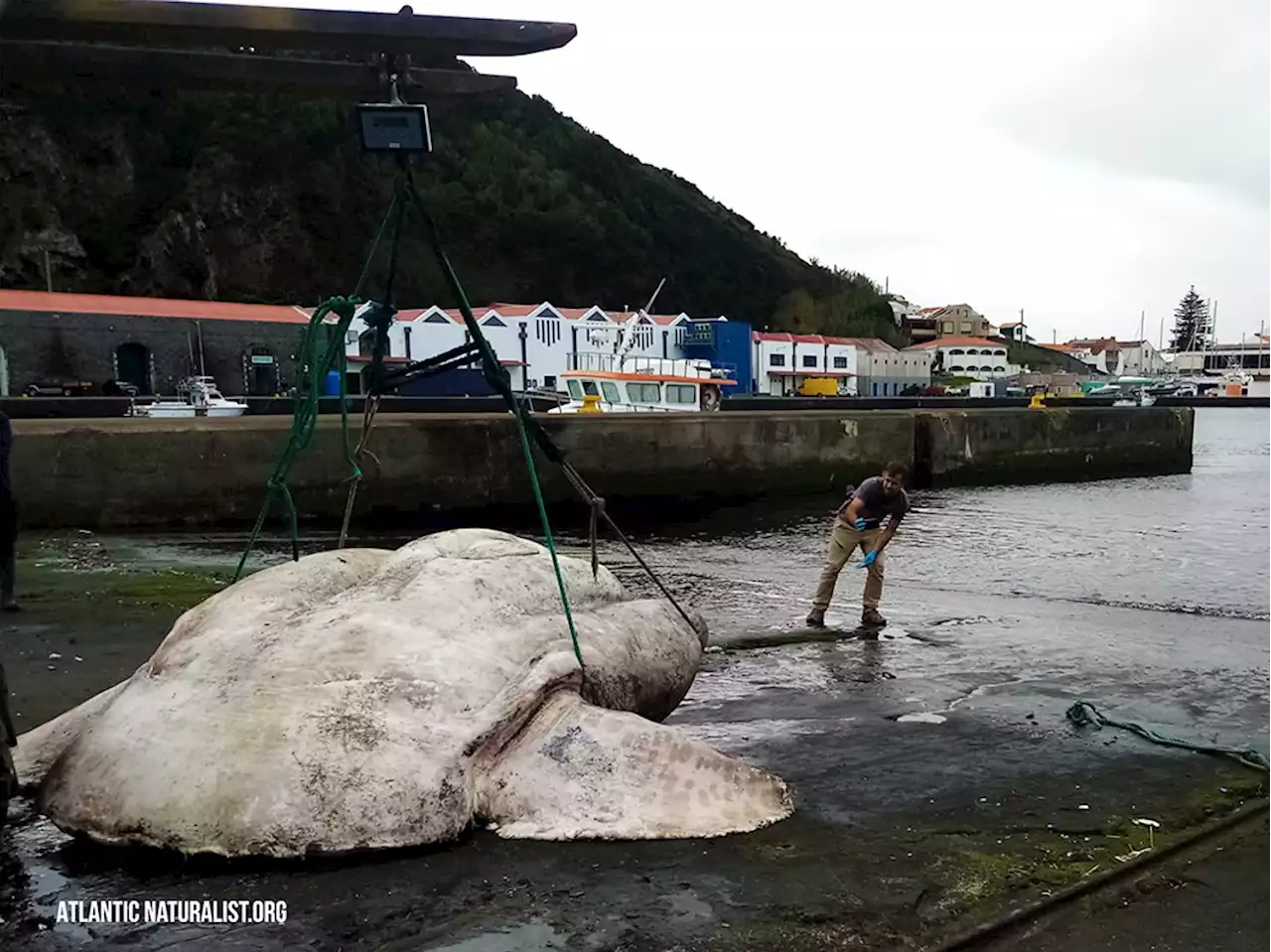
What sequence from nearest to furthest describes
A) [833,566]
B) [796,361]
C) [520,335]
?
1. [833,566]
2. [520,335]
3. [796,361]

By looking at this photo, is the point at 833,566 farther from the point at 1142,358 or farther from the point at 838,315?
the point at 1142,358

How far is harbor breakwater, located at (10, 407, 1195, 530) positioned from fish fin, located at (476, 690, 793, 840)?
7569mm

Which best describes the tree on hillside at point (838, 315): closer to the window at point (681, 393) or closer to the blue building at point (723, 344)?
the blue building at point (723, 344)

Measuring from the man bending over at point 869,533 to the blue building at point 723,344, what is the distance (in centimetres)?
6051

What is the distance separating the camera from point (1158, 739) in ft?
19.8

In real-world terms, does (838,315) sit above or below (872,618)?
above

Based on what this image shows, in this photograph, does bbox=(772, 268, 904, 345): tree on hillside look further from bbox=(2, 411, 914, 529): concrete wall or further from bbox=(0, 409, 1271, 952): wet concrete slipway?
bbox=(0, 409, 1271, 952): wet concrete slipway

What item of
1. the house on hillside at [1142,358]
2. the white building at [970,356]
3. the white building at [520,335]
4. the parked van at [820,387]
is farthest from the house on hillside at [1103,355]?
the white building at [520,335]

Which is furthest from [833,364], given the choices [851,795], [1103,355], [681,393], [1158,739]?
[1103,355]

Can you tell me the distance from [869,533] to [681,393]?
22698 mm

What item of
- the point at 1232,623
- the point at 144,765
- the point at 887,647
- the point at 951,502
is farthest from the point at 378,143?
the point at 951,502

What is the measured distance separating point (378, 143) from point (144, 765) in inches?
107

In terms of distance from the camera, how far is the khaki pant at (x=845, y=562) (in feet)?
32.0

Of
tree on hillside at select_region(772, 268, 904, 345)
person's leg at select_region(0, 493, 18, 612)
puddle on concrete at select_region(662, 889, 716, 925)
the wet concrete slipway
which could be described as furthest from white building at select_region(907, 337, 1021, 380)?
puddle on concrete at select_region(662, 889, 716, 925)
